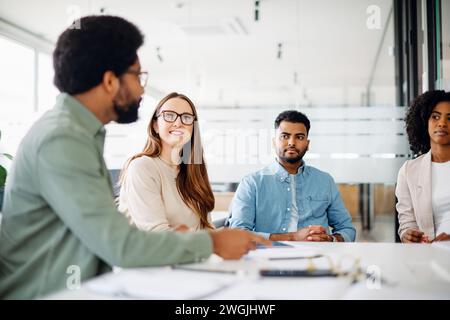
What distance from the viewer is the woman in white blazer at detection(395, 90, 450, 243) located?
2.00m

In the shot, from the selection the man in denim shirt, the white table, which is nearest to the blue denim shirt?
the man in denim shirt

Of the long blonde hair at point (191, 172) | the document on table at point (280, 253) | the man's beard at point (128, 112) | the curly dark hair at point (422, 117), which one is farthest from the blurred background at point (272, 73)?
the document on table at point (280, 253)

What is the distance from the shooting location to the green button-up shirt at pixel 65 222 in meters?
0.93

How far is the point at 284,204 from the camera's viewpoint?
7.80 ft

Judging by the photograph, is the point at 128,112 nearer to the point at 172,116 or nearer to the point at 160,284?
the point at 160,284

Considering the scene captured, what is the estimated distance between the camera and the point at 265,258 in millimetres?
1155

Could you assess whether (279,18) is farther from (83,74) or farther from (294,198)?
(83,74)

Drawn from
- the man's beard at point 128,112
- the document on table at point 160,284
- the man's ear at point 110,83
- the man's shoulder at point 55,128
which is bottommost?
the document on table at point 160,284

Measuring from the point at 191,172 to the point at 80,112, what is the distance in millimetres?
918

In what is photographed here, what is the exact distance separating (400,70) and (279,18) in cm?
161

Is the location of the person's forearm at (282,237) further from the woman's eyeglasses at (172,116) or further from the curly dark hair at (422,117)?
the curly dark hair at (422,117)

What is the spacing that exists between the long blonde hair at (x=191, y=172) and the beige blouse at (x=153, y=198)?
31 mm

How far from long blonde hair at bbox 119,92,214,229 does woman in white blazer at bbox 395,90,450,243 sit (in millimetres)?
885
